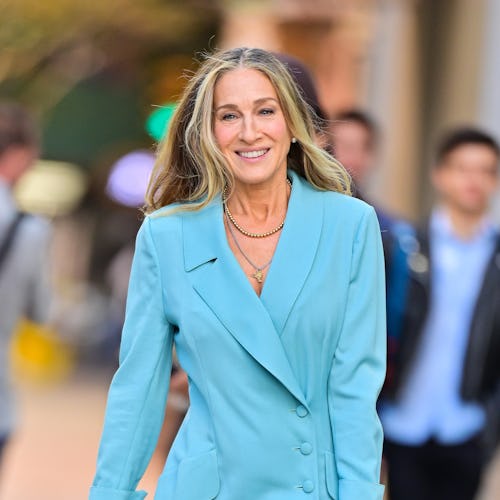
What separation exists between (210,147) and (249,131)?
114 millimetres

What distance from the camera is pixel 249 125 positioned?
11.3 ft

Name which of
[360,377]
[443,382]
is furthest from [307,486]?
[443,382]

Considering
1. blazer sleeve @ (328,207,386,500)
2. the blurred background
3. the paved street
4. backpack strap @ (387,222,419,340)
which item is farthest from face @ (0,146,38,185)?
blazer sleeve @ (328,207,386,500)

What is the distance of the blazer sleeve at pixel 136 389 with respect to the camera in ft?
11.2

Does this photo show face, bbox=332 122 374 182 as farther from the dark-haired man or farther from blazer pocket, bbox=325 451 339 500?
blazer pocket, bbox=325 451 339 500

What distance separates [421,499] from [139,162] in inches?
612

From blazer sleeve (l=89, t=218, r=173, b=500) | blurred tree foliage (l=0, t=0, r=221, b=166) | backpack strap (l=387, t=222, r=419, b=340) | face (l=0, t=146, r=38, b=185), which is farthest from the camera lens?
blurred tree foliage (l=0, t=0, r=221, b=166)

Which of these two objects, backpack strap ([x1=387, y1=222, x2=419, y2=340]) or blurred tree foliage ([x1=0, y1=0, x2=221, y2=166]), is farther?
blurred tree foliage ([x1=0, y1=0, x2=221, y2=166])

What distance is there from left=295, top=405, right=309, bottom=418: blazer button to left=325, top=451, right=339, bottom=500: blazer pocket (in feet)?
0.37

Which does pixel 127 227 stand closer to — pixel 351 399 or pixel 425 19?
pixel 425 19

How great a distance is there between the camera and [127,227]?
26344 millimetres

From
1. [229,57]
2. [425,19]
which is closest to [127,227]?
[425,19]

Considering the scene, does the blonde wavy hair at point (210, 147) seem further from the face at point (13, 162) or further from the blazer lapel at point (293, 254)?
the face at point (13, 162)

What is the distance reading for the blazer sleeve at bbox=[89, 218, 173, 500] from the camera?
341 cm
